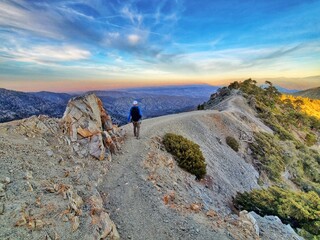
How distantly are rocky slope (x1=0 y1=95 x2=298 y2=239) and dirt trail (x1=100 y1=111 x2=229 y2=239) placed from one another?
0.04 m

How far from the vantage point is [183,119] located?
2817 cm

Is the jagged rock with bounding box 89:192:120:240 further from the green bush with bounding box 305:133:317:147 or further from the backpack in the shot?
the green bush with bounding box 305:133:317:147

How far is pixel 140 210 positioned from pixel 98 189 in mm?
2334

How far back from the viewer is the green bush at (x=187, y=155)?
17797 mm

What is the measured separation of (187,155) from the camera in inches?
720

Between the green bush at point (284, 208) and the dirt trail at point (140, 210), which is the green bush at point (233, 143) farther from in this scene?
the dirt trail at point (140, 210)

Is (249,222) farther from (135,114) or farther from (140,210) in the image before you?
(135,114)

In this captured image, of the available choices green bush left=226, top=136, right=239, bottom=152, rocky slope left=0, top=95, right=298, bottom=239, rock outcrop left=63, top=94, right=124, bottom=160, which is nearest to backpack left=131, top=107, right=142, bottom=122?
rocky slope left=0, top=95, right=298, bottom=239

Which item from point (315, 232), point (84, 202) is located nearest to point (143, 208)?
point (84, 202)

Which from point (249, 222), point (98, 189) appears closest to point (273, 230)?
point (249, 222)

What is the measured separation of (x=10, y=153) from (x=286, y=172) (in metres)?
28.9

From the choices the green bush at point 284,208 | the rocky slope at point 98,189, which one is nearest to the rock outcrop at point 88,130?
the rocky slope at point 98,189

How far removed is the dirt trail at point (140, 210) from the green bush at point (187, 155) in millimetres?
4035

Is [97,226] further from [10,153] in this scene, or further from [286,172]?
[286,172]
